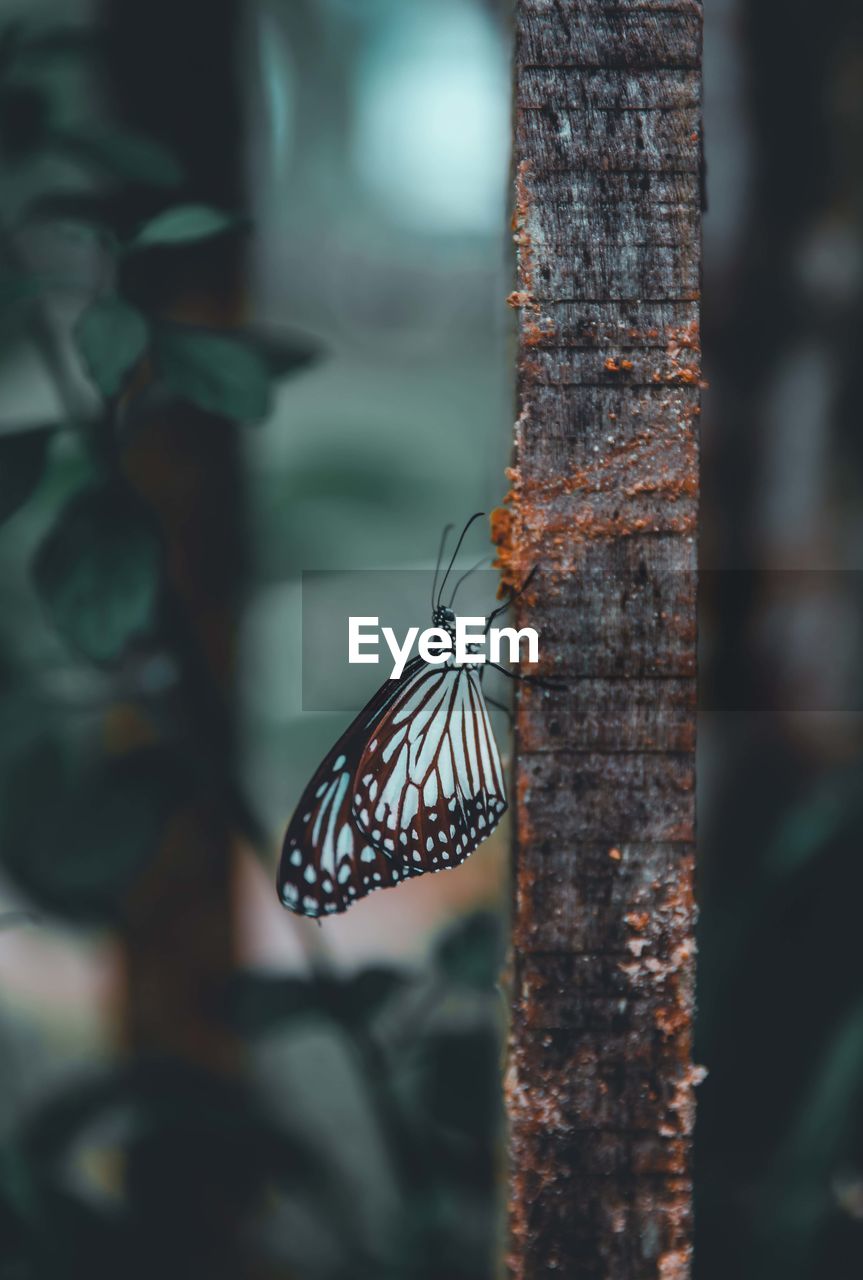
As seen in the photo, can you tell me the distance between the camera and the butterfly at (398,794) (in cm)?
65

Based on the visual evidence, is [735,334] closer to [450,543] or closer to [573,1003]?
[450,543]

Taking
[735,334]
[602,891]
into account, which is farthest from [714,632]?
[602,891]

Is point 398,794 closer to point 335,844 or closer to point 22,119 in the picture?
point 335,844

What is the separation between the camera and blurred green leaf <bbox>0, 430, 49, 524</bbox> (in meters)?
0.69

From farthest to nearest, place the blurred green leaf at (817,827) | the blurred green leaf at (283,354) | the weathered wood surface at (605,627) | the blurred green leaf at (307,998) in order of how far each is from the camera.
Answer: the blurred green leaf at (817,827)
the blurred green leaf at (307,998)
the blurred green leaf at (283,354)
the weathered wood surface at (605,627)

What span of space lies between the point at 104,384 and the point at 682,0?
0.41 metres

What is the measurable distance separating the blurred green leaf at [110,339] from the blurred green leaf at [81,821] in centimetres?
39

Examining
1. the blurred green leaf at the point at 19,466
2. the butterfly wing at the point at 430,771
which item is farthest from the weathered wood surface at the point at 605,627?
the blurred green leaf at the point at 19,466

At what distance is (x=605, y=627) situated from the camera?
50 cm

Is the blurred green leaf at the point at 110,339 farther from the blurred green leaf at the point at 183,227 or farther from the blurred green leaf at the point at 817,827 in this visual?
the blurred green leaf at the point at 817,827

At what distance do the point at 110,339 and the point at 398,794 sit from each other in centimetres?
38

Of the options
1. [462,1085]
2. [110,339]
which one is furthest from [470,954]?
[110,339]

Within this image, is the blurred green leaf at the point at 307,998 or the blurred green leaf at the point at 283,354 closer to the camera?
the blurred green leaf at the point at 283,354

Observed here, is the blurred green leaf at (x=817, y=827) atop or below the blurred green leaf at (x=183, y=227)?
below
